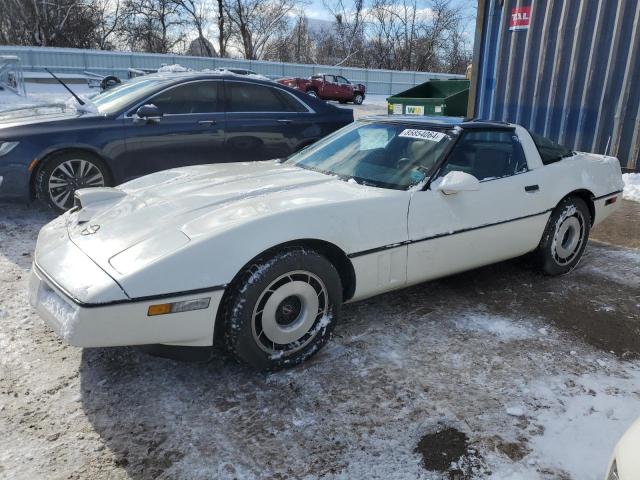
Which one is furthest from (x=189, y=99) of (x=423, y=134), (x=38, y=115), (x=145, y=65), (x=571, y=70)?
(x=145, y=65)

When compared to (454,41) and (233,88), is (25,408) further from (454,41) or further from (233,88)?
(454,41)

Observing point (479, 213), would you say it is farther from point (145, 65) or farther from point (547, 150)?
point (145, 65)

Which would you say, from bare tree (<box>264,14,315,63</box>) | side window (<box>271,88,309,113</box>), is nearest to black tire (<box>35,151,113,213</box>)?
side window (<box>271,88,309,113</box>)

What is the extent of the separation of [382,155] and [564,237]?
5.94ft

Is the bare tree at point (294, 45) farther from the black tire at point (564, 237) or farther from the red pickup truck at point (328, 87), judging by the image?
the black tire at point (564, 237)

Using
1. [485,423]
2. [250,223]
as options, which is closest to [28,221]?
[250,223]

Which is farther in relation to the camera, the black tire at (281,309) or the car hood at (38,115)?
the car hood at (38,115)

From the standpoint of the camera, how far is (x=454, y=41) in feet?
156

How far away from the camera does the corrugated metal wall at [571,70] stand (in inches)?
284

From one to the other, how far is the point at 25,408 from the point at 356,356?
1.65 meters

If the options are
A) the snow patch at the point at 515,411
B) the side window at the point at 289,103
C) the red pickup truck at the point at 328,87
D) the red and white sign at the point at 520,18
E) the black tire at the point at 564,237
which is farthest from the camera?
the red pickup truck at the point at 328,87

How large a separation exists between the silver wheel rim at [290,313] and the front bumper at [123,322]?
0.27m

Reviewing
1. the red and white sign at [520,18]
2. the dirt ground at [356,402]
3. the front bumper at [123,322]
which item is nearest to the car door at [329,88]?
the red and white sign at [520,18]

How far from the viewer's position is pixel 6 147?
4.85 m
